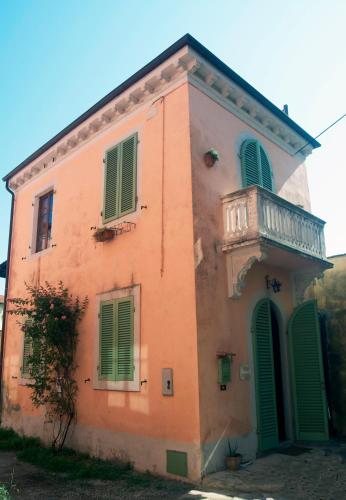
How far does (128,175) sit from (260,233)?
3138mm

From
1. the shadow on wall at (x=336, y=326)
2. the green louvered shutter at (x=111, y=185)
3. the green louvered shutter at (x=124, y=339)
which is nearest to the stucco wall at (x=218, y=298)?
the shadow on wall at (x=336, y=326)

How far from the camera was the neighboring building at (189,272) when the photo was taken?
22.2 feet

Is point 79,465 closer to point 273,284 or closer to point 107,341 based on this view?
point 107,341

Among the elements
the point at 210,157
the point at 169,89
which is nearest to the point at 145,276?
the point at 210,157

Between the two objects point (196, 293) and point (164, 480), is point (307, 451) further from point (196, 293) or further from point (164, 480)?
point (196, 293)

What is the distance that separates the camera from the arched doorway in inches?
294

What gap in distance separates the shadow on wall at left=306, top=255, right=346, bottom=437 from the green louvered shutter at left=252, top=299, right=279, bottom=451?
1.94 m

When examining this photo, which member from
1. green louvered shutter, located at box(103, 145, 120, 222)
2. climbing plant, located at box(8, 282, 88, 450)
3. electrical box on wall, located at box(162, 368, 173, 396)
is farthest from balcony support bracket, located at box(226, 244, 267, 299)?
climbing plant, located at box(8, 282, 88, 450)

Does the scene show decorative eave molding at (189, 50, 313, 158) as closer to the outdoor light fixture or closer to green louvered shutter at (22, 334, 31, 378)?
the outdoor light fixture

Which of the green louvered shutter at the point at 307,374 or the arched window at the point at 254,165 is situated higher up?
the arched window at the point at 254,165

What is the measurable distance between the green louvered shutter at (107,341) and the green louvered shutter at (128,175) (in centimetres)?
192

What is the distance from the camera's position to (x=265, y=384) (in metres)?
7.79

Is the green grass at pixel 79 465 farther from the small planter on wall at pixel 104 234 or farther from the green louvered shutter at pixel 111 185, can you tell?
the green louvered shutter at pixel 111 185

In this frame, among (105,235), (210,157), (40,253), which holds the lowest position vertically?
(105,235)
